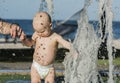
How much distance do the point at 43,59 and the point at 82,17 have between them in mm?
3207

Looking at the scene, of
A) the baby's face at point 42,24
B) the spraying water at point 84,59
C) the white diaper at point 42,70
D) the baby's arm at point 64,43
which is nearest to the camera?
the baby's arm at point 64,43

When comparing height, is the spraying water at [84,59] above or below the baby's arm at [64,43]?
below

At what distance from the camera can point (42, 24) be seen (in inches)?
224

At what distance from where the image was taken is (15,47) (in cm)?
1758

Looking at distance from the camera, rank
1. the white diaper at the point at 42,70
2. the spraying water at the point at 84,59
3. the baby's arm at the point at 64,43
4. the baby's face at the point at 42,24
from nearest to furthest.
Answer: the baby's arm at the point at 64,43, the baby's face at the point at 42,24, the white diaper at the point at 42,70, the spraying water at the point at 84,59

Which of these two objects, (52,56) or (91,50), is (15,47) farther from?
(52,56)

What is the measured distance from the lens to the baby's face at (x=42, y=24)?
5688mm

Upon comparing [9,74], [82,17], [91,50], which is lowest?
[9,74]

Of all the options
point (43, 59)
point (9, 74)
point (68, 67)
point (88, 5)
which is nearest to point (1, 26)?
point (43, 59)

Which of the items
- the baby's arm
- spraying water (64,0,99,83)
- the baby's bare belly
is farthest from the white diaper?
spraying water (64,0,99,83)

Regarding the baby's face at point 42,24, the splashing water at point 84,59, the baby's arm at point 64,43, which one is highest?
the baby's face at point 42,24

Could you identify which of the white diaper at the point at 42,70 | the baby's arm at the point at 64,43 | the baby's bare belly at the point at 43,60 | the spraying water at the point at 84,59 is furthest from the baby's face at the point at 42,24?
the spraying water at the point at 84,59

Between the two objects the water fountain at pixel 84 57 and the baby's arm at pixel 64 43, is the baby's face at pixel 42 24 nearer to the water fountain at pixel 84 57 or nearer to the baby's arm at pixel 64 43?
the baby's arm at pixel 64 43

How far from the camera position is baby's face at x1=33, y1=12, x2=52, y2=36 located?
18.7 ft
